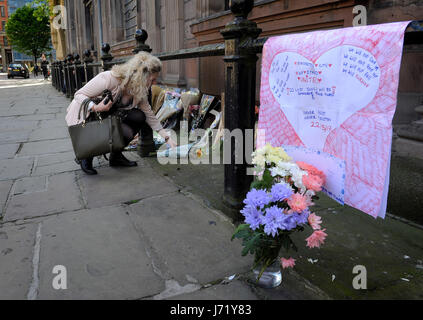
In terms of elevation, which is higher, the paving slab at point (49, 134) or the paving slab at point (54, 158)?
the paving slab at point (49, 134)

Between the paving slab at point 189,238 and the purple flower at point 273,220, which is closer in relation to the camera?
the purple flower at point 273,220

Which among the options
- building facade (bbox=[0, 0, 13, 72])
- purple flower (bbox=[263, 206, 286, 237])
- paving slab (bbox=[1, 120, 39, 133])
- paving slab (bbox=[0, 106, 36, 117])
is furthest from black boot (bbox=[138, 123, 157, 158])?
building facade (bbox=[0, 0, 13, 72])

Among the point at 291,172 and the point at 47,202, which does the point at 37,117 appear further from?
the point at 291,172

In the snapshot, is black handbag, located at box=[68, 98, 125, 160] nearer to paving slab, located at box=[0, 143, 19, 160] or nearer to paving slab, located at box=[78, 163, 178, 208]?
paving slab, located at box=[78, 163, 178, 208]

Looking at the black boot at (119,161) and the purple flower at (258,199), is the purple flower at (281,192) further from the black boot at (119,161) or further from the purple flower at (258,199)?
the black boot at (119,161)

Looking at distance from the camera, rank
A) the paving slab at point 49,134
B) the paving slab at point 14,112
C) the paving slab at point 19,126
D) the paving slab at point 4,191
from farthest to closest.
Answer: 1. the paving slab at point 14,112
2. the paving slab at point 19,126
3. the paving slab at point 49,134
4. the paving slab at point 4,191

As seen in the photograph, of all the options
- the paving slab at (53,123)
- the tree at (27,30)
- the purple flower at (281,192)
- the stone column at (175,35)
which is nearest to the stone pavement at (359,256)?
the purple flower at (281,192)

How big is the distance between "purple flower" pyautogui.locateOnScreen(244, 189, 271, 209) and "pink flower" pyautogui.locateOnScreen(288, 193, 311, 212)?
0.10m

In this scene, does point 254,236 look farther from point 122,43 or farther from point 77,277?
point 122,43

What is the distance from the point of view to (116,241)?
2.16m

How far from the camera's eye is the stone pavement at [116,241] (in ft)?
5.51

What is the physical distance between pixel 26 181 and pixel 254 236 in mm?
2713

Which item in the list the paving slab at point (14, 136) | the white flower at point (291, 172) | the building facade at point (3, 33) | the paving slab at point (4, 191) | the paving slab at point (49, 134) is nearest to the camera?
the white flower at point (291, 172)
